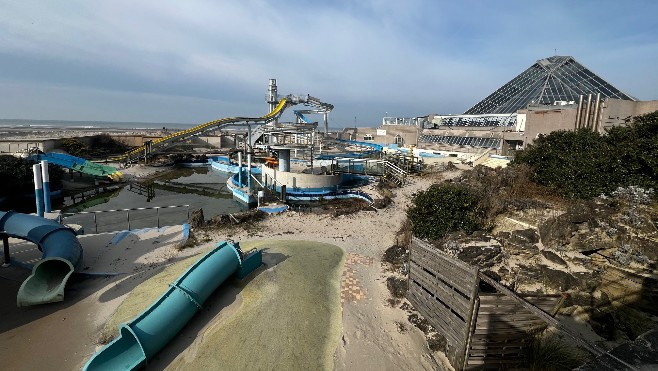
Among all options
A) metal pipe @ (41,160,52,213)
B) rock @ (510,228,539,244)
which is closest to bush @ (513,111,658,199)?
rock @ (510,228,539,244)

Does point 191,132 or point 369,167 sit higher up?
point 191,132

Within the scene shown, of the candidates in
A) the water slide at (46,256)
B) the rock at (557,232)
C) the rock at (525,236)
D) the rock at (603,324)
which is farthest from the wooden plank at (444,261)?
the water slide at (46,256)

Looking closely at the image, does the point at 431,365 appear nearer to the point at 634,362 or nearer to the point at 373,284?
the point at 373,284

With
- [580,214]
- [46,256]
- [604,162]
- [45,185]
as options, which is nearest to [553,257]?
[580,214]

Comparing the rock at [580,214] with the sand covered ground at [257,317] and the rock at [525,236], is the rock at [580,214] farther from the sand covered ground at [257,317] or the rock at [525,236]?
the sand covered ground at [257,317]

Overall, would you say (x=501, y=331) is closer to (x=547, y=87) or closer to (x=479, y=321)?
(x=479, y=321)
